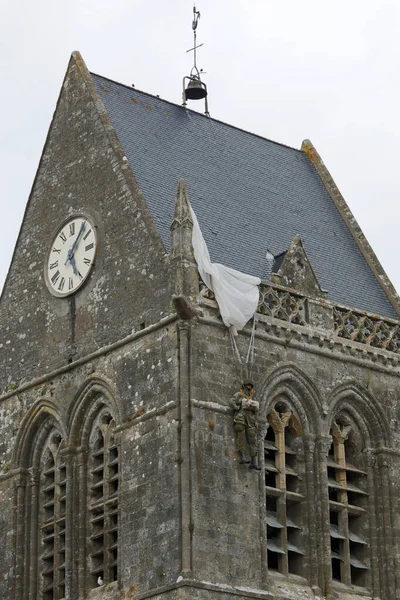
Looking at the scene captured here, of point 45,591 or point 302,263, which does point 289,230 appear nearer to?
point 302,263

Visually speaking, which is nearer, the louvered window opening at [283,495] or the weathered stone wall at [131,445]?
the weathered stone wall at [131,445]

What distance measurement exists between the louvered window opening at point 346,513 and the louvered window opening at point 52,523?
211 inches

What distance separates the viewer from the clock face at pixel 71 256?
3800 cm

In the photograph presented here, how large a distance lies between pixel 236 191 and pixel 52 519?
8356 mm

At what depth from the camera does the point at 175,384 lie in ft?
113

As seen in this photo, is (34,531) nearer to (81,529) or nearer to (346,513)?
(81,529)

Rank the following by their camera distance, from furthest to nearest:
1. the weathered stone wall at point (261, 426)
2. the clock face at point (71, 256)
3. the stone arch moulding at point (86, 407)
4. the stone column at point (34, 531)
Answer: the clock face at point (71, 256) → the stone column at point (34, 531) → the stone arch moulding at point (86, 407) → the weathered stone wall at point (261, 426)

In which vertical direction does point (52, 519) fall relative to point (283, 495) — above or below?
above

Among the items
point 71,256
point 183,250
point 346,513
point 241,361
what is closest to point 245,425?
point 241,361

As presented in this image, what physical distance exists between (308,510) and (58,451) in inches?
211

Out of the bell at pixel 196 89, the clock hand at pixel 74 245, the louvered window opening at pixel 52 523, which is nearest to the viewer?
the louvered window opening at pixel 52 523

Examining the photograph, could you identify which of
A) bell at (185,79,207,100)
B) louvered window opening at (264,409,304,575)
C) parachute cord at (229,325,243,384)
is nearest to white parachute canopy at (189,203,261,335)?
parachute cord at (229,325,243,384)

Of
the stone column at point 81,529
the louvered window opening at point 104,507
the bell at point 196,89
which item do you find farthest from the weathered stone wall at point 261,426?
the bell at point 196,89

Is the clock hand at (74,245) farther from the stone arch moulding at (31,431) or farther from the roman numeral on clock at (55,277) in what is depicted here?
the stone arch moulding at (31,431)
